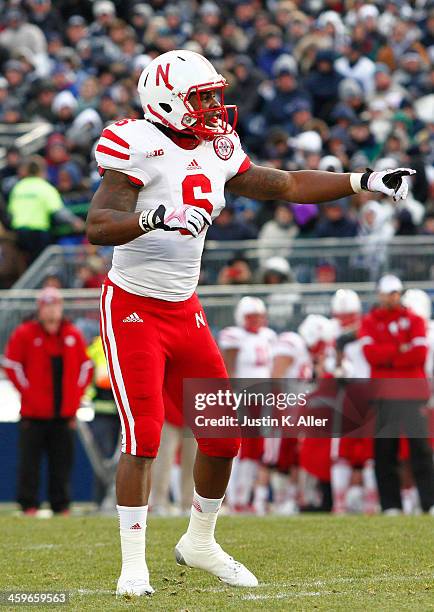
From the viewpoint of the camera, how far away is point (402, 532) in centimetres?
691

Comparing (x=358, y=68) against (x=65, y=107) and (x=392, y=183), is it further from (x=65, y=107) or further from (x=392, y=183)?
(x=392, y=183)

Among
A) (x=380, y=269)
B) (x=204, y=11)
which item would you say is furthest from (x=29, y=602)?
(x=204, y=11)

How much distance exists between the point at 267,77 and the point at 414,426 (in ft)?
25.5

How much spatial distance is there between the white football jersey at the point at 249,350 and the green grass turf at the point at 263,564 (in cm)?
268

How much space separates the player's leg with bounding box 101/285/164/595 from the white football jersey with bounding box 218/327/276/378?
5.59m

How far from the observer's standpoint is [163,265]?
5.25 m

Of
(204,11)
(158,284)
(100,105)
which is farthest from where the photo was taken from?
(204,11)

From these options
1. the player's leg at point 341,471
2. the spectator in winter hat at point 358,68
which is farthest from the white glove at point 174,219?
the spectator in winter hat at point 358,68

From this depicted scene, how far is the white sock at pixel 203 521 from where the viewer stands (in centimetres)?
546

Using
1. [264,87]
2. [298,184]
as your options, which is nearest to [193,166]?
[298,184]

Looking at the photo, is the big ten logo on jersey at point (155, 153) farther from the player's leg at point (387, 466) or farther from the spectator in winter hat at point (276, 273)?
the spectator in winter hat at point (276, 273)

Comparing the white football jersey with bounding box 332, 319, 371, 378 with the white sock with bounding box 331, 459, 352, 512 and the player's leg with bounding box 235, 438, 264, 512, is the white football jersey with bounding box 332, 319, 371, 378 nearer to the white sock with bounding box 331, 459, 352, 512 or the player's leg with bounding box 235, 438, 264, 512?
the white sock with bounding box 331, 459, 352, 512

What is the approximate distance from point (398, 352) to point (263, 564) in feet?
13.5

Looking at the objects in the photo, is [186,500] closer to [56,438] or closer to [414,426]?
[56,438]
